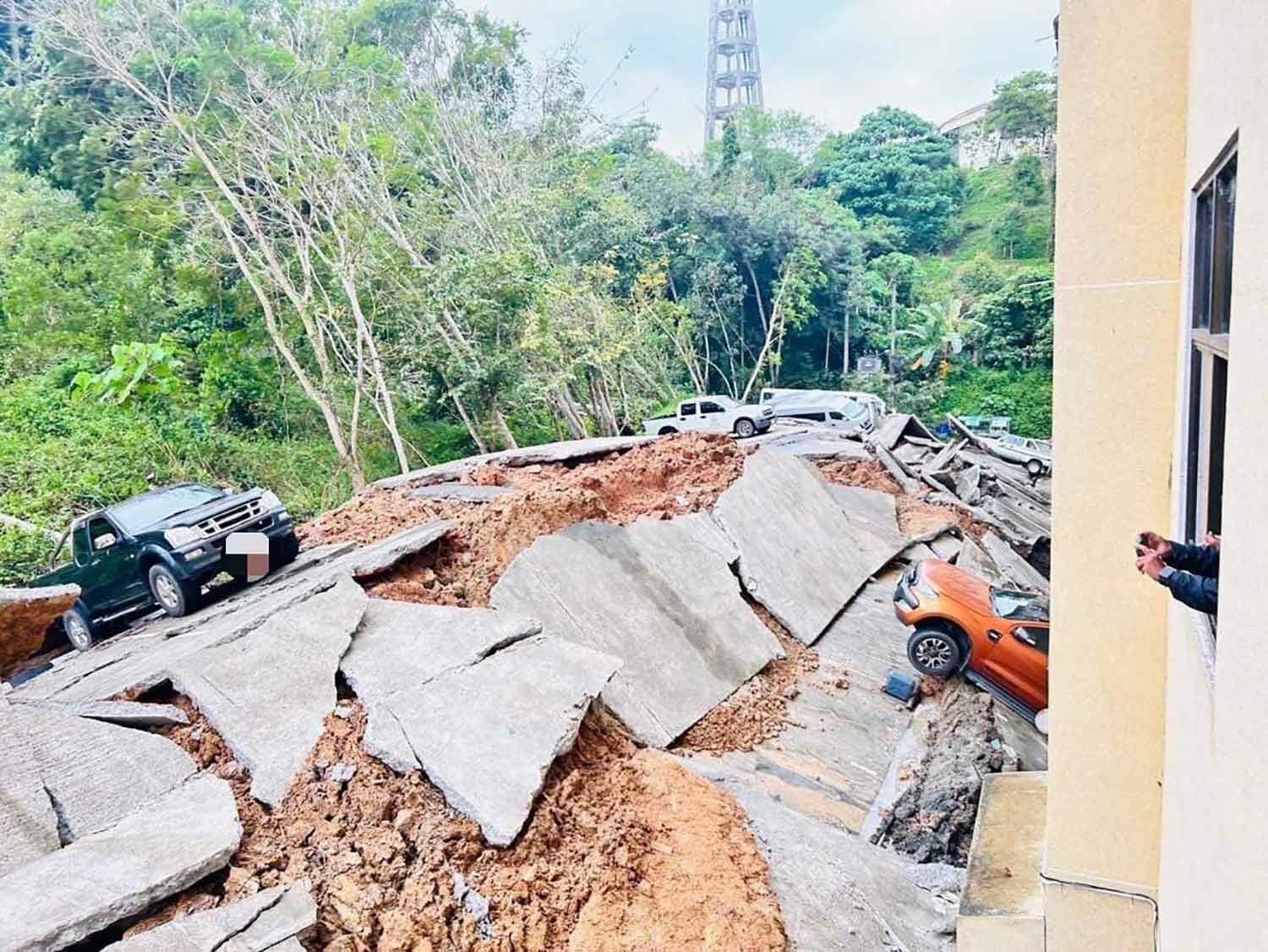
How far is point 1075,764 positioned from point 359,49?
842 inches

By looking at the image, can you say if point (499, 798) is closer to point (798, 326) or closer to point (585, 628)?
point (585, 628)

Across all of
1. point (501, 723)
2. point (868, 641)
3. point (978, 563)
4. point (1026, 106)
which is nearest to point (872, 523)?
point (978, 563)

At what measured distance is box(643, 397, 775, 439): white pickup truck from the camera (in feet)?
63.4

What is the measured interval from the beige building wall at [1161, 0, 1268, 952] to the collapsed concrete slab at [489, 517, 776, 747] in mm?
4612

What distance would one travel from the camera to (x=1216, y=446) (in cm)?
267

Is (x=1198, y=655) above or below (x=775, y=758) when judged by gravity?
above

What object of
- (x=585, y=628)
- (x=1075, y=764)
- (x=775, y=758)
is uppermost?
(x=1075, y=764)

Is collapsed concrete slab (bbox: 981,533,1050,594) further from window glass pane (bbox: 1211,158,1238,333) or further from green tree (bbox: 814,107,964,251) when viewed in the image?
Answer: green tree (bbox: 814,107,964,251)

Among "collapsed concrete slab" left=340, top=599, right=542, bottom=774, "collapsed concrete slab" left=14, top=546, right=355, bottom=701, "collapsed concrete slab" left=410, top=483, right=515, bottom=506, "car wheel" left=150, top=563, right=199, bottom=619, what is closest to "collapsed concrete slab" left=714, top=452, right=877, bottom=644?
"collapsed concrete slab" left=410, top=483, right=515, bottom=506

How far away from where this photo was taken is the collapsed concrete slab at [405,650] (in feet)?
15.5

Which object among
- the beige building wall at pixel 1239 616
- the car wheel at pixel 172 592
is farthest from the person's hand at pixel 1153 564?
the car wheel at pixel 172 592

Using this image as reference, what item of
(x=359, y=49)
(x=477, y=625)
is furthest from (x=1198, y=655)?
(x=359, y=49)

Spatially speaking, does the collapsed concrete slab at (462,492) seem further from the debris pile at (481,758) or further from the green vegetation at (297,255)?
the green vegetation at (297,255)

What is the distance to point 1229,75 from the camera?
7.02 feet
